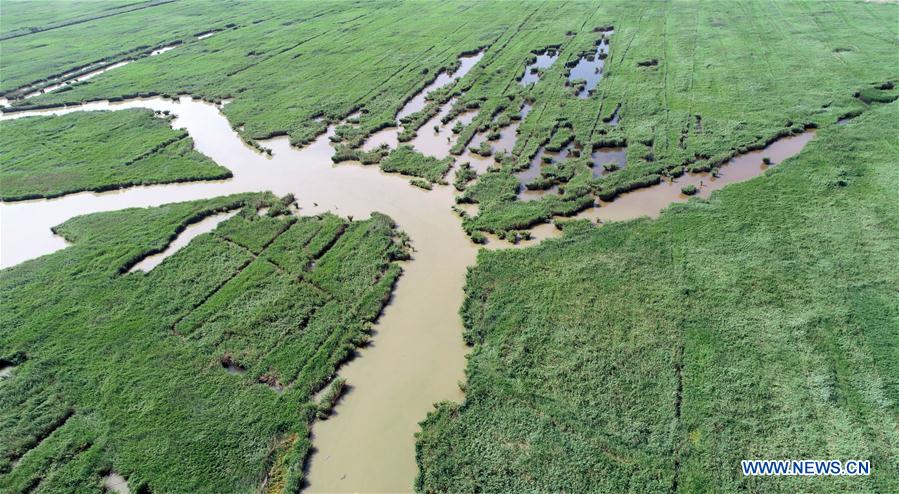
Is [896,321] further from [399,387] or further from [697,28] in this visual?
[697,28]

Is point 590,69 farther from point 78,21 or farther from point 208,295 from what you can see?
point 78,21

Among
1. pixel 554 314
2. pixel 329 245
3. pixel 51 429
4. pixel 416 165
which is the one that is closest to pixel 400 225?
pixel 329 245

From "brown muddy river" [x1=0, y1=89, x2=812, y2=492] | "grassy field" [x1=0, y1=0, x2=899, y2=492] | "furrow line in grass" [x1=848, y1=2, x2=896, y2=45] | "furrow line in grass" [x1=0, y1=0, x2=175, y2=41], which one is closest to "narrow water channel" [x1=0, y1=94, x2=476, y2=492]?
"brown muddy river" [x1=0, y1=89, x2=812, y2=492]

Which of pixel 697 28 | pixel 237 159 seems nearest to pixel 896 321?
pixel 237 159

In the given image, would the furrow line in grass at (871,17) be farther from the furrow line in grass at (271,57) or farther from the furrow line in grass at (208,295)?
the furrow line in grass at (271,57)

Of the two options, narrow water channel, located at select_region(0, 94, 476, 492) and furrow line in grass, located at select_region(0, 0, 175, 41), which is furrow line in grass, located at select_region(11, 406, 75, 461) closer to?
narrow water channel, located at select_region(0, 94, 476, 492)

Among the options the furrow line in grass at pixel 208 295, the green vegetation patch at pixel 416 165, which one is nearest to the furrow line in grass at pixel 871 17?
the green vegetation patch at pixel 416 165
